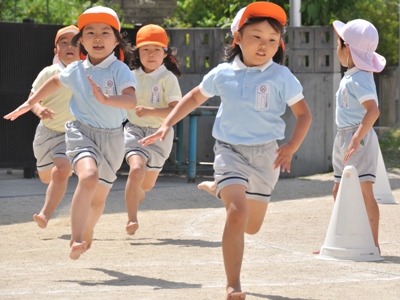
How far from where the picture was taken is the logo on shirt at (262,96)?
19.2ft

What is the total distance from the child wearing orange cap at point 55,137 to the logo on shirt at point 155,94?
73cm

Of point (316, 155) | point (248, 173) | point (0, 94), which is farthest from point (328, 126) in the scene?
point (248, 173)

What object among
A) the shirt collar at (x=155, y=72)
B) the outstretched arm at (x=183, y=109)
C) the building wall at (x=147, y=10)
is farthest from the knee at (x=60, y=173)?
the building wall at (x=147, y=10)

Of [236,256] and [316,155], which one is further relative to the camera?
[316,155]

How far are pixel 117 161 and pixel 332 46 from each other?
6.98 m

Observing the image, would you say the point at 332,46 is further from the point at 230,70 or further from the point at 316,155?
the point at 230,70

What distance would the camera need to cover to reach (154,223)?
29.8ft

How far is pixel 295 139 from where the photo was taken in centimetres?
577

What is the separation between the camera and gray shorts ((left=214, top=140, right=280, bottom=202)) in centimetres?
578

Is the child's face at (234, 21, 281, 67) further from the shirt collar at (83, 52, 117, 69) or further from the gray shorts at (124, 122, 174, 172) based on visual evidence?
the gray shorts at (124, 122, 174, 172)

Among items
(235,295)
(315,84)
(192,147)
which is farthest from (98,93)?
(315,84)

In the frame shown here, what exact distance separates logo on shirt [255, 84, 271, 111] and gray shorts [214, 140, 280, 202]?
9.6 inches

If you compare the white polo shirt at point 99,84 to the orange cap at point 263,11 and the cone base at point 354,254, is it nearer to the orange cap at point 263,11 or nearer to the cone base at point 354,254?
the orange cap at point 263,11

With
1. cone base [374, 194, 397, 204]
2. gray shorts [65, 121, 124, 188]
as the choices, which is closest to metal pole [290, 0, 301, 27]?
cone base [374, 194, 397, 204]
